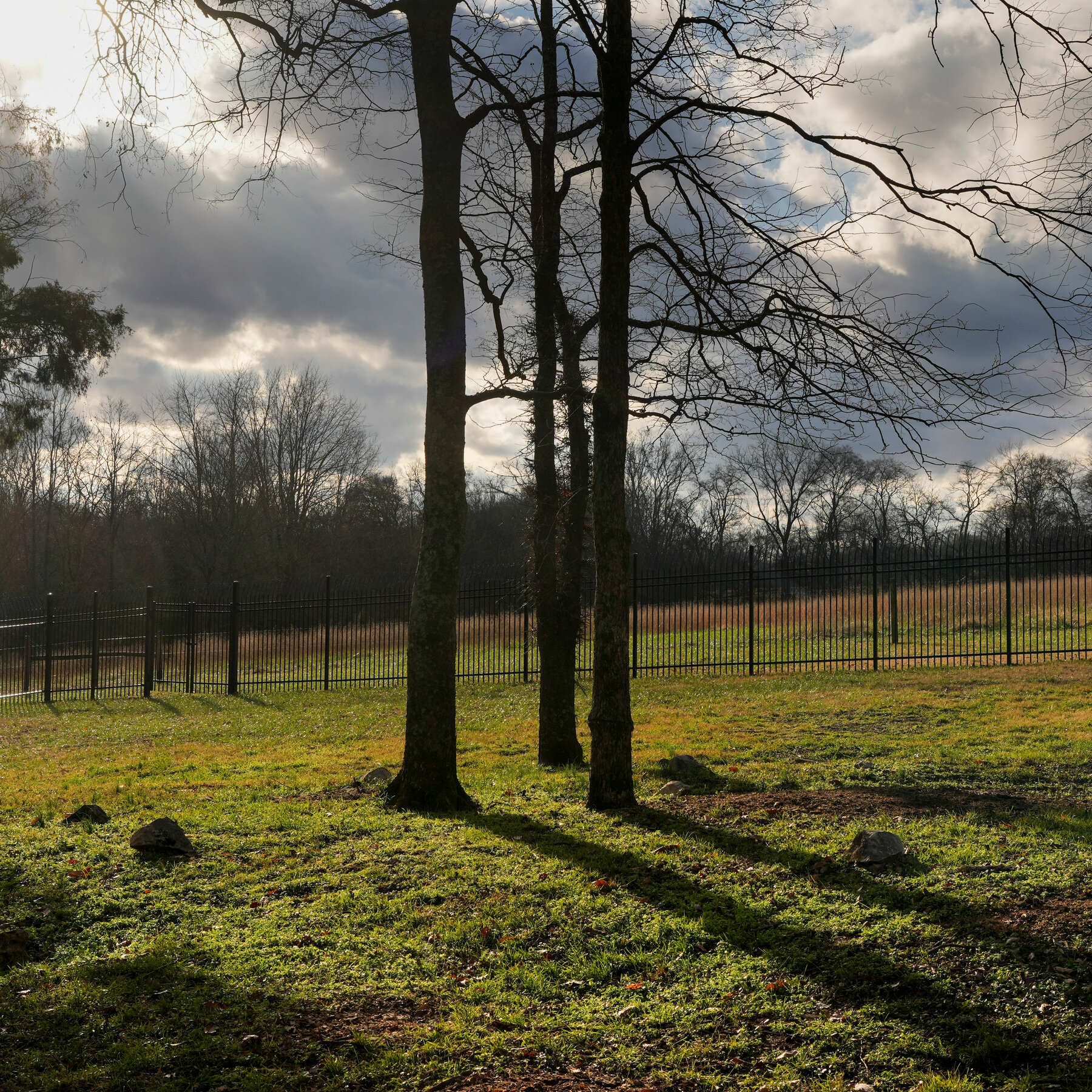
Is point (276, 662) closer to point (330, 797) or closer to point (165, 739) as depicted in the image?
point (165, 739)

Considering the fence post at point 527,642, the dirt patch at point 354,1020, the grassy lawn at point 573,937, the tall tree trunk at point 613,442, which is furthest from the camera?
the fence post at point 527,642

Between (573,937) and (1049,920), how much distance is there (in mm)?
2052

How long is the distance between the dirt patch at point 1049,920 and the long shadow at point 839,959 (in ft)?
0.66

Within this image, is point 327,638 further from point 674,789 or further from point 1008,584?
point 1008,584

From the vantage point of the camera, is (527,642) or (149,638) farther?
(149,638)

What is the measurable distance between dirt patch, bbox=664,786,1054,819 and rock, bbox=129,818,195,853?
3.30 m

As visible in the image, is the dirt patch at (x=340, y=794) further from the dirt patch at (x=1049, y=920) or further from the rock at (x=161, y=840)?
the dirt patch at (x=1049, y=920)

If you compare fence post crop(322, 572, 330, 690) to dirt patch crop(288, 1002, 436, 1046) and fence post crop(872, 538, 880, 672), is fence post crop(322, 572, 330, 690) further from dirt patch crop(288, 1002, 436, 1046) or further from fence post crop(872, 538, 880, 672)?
dirt patch crop(288, 1002, 436, 1046)

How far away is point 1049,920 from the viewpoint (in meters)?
3.55

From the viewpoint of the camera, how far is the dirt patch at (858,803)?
17.8ft

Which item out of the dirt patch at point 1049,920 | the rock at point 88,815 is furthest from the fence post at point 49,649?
the dirt patch at point 1049,920

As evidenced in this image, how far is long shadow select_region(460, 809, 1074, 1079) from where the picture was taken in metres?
2.81

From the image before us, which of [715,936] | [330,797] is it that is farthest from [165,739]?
[715,936]

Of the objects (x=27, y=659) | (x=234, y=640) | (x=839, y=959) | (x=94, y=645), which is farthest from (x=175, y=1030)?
(x=27, y=659)
